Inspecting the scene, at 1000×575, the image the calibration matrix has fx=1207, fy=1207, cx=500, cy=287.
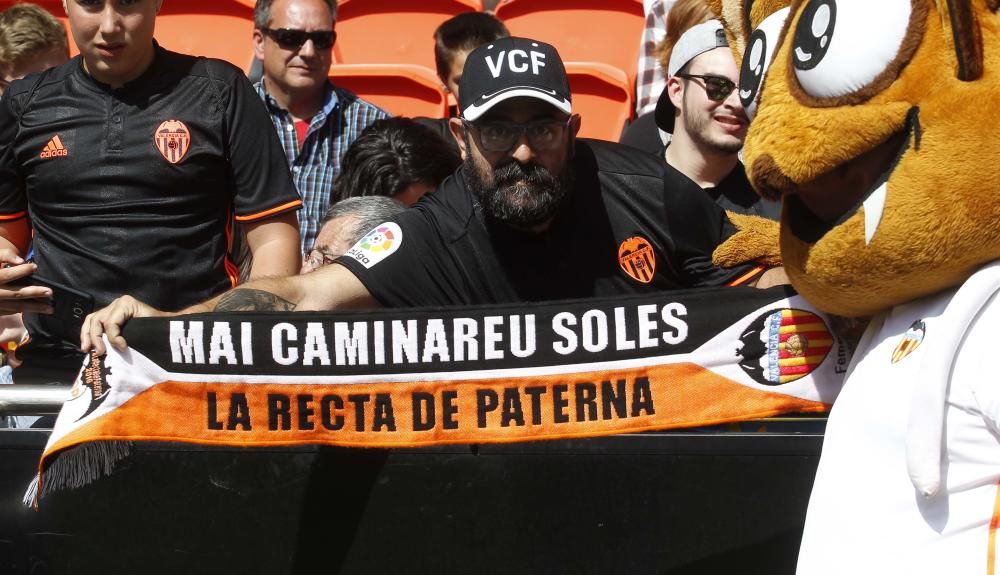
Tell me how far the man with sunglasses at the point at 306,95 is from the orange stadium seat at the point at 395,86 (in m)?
1.13

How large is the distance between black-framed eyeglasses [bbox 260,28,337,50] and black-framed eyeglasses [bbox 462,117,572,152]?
1793mm

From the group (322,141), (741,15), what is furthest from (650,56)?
(741,15)

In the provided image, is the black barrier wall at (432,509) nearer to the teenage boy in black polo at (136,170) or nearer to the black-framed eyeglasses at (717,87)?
the teenage boy in black polo at (136,170)

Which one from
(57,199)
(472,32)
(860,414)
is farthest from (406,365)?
(472,32)

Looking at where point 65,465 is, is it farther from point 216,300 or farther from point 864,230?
point 864,230

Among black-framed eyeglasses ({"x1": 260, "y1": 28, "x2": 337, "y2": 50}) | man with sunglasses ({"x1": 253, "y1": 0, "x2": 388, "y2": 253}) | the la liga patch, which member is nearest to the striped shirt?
man with sunglasses ({"x1": 253, "y1": 0, "x2": 388, "y2": 253})

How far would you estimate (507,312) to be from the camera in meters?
2.46

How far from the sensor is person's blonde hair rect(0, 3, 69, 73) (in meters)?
4.61

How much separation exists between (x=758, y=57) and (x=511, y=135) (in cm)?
92

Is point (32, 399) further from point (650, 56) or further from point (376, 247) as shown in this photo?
point (650, 56)

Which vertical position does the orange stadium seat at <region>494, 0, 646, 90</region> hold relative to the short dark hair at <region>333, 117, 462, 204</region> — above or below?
above

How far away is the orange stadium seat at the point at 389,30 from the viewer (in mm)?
6539

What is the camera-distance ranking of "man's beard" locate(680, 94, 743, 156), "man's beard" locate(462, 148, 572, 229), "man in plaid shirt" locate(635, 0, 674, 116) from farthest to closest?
"man in plaid shirt" locate(635, 0, 674, 116)
"man's beard" locate(680, 94, 743, 156)
"man's beard" locate(462, 148, 572, 229)

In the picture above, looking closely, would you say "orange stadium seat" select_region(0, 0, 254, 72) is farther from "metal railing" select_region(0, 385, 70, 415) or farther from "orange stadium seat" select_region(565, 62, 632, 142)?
"metal railing" select_region(0, 385, 70, 415)
